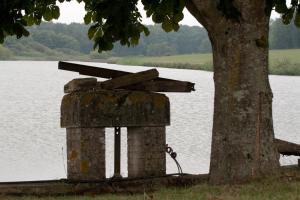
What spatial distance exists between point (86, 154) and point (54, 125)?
2349cm

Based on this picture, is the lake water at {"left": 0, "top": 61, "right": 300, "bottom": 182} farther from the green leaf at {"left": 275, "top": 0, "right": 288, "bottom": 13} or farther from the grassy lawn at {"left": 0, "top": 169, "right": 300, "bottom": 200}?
the grassy lawn at {"left": 0, "top": 169, "right": 300, "bottom": 200}

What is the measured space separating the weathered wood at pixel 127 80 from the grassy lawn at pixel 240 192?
2.42 metres

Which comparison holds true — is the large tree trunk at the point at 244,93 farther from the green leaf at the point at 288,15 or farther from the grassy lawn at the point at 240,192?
the green leaf at the point at 288,15

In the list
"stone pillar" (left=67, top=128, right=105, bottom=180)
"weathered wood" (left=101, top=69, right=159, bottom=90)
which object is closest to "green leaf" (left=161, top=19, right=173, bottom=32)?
"weathered wood" (left=101, top=69, right=159, bottom=90)

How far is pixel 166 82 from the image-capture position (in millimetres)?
12414

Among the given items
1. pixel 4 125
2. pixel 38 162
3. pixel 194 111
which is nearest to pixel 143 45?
pixel 194 111

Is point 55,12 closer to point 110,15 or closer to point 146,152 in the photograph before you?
point 110,15

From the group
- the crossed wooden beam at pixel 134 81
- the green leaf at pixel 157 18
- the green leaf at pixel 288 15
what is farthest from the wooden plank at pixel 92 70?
the green leaf at pixel 288 15

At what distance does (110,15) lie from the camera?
11.1 metres

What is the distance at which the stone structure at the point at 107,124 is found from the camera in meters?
11.6

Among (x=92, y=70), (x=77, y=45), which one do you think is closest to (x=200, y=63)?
(x=77, y=45)

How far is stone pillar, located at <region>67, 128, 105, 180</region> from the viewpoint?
11633 mm

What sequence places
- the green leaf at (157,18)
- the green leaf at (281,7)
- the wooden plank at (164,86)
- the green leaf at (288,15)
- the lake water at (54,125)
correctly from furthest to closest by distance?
the lake water at (54,125) < the green leaf at (157,18) < the green leaf at (288,15) < the green leaf at (281,7) < the wooden plank at (164,86)

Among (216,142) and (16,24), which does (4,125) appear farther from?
(216,142)
